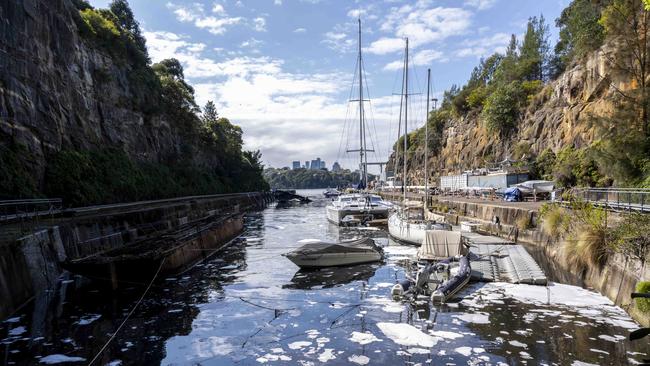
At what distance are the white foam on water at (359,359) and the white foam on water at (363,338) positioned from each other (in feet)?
2.84

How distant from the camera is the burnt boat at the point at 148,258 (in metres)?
16.1

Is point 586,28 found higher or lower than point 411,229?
higher

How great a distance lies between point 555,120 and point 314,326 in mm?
48682

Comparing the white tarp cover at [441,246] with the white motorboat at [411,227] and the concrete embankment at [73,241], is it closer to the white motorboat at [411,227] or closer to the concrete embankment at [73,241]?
the white motorboat at [411,227]

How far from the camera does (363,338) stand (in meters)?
11.1

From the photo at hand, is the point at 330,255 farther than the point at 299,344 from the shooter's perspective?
Yes

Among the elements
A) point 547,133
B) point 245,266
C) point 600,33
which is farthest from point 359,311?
point 547,133

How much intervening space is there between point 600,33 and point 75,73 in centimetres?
4729

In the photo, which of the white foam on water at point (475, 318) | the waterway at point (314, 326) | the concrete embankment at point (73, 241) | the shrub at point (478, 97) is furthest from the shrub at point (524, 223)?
the shrub at point (478, 97)

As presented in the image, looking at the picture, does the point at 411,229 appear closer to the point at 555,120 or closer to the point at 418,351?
the point at 418,351

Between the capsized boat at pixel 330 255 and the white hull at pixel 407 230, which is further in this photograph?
the white hull at pixel 407 230

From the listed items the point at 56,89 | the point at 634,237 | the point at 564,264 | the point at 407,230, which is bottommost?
the point at 564,264

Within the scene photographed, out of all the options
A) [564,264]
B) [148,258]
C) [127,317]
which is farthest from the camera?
[564,264]

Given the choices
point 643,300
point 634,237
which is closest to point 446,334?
point 643,300
